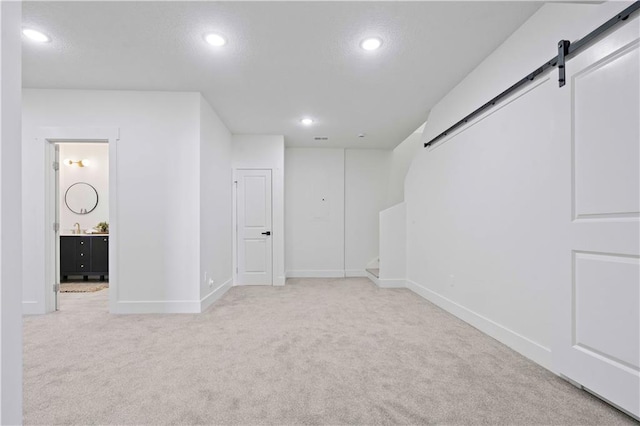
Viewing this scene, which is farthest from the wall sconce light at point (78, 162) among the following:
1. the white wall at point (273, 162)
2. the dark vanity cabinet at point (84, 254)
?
the white wall at point (273, 162)

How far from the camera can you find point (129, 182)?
3.94 m

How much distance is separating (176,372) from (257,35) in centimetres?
265

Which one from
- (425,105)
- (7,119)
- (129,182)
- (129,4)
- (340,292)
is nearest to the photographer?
(7,119)

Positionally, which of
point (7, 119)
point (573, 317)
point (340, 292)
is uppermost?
point (7, 119)

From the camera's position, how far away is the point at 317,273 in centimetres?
673

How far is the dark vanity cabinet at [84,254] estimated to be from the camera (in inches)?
234

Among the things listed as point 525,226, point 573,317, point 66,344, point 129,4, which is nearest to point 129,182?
point 66,344

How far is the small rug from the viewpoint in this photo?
17.2ft

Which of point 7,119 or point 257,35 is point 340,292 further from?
point 7,119

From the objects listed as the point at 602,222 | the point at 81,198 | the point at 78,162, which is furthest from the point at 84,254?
the point at 602,222

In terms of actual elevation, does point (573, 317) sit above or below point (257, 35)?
below

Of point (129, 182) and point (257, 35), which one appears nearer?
point (257, 35)

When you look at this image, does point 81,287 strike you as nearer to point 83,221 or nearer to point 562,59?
point 83,221

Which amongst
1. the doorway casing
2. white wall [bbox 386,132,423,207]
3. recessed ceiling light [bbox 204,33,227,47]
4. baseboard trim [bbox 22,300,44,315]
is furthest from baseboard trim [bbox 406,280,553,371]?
baseboard trim [bbox 22,300,44,315]
